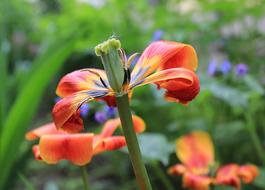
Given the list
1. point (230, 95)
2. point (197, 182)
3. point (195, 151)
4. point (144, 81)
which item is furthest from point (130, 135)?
point (230, 95)

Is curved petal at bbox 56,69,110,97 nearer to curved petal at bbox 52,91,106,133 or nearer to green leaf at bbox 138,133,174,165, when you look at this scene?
curved petal at bbox 52,91,106,133

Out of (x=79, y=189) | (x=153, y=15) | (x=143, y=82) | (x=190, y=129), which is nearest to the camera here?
(x=143, y=82)

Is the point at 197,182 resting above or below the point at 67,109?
below

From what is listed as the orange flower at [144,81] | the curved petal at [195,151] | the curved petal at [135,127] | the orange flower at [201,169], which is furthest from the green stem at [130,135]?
the curved petal at [195,151]

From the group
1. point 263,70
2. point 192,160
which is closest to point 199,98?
point 192,160

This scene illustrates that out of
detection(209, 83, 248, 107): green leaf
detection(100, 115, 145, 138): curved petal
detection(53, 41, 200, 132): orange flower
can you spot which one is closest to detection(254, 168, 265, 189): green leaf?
detection(209, 83, 248, 107): green leaf

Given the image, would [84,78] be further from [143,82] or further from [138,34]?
[138,34]

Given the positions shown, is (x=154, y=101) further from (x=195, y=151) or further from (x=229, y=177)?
(x=229, y=177)
